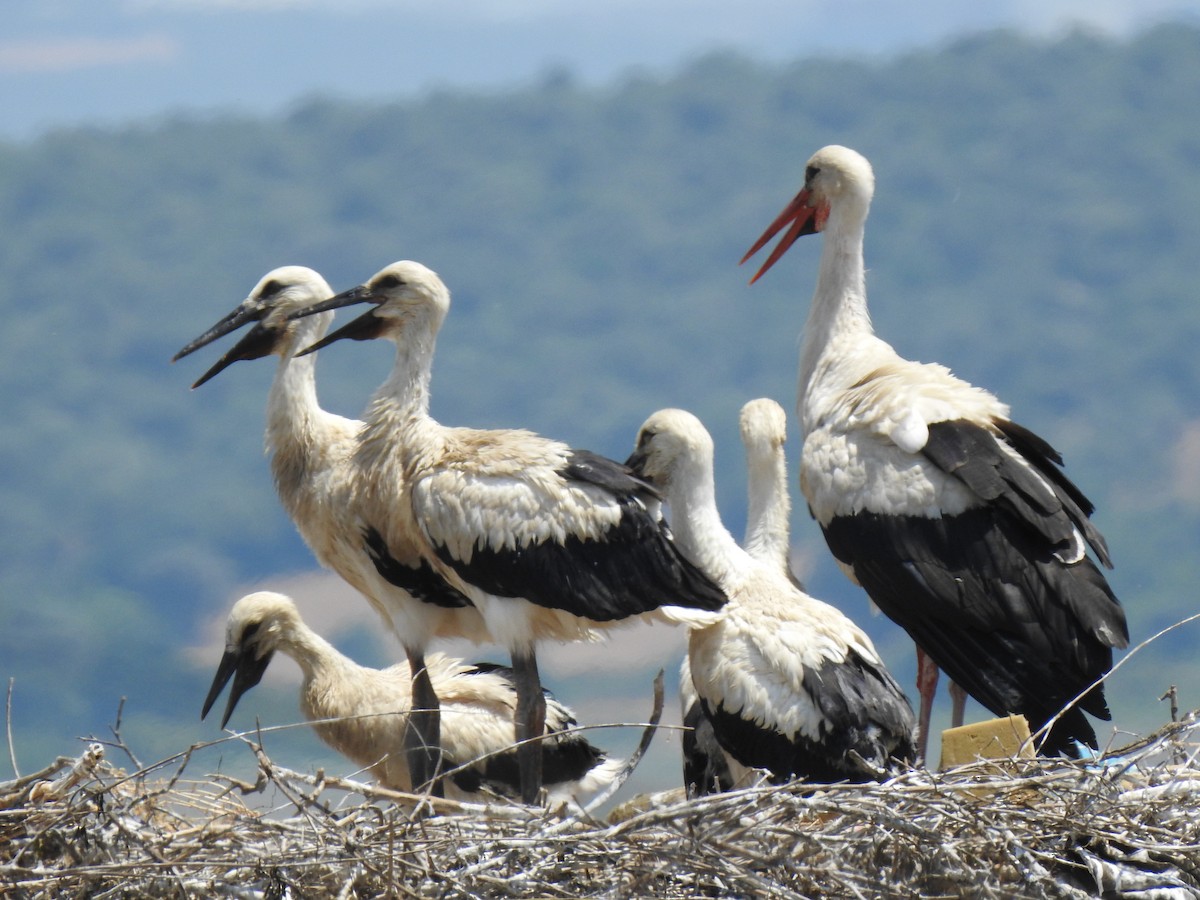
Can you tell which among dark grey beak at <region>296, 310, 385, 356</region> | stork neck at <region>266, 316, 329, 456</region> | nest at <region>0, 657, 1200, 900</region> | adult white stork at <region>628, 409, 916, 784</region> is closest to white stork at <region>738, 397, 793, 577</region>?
adult white stork at <region>628, 409, 916, 784</region>

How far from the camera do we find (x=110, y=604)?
12102 mm

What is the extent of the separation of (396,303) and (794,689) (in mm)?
1507

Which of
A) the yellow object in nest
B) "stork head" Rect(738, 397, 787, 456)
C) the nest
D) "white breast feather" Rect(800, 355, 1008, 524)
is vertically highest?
"stork head" Rect(738, 397, 787, 456)

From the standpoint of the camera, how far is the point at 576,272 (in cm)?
1463

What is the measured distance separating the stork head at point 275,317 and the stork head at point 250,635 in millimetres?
682

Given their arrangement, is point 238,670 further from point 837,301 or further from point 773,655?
point 837,301

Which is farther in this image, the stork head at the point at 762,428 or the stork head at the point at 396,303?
the stork head at the point at 762,428

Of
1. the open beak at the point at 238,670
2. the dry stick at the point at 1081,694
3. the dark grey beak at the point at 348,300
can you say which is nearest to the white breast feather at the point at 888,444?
the dry stick at the point at 1081,694

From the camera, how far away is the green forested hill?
12.6 metres

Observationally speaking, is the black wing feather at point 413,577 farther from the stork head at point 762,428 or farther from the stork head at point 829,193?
the stork head at point 829,193

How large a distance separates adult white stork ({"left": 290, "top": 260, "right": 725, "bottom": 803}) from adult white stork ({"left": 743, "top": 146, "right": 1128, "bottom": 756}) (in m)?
0.44

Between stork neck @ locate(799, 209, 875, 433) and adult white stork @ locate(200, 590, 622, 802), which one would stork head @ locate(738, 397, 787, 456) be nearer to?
stork neck @ locate(799, 209, 875, 433)

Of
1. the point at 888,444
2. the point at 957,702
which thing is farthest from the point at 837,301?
the point at 957,702

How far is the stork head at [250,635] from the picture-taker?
515 cm
